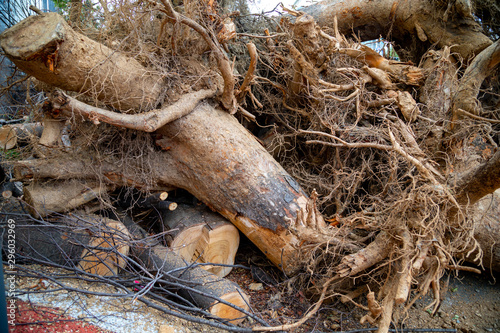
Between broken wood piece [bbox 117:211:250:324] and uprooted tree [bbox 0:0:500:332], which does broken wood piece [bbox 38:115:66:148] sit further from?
broken wood piece [bbox 117:211:250:324]

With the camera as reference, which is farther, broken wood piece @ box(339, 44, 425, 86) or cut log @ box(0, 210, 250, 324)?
broken wood piece @ box(339, 44, 425, 86)

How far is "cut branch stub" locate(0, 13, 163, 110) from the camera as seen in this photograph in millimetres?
2111

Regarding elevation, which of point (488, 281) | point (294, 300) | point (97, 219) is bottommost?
point (488, 281)

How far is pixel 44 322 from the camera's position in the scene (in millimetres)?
1706

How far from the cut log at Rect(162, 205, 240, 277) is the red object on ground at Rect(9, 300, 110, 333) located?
36.5 inches

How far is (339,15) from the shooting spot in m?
4.06

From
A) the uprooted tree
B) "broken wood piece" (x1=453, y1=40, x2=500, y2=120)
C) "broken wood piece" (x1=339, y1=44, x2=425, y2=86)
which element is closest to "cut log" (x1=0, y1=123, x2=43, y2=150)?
the uprooted tree

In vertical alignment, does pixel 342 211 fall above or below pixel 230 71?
below

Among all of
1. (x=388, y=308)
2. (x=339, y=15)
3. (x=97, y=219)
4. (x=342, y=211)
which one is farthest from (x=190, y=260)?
(x=339, y=15)

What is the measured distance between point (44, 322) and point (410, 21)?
412cm

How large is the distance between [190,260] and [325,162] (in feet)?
4.86

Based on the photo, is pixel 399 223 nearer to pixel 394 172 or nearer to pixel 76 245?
pixel 394 172

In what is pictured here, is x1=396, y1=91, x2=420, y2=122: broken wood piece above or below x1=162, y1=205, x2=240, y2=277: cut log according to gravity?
above

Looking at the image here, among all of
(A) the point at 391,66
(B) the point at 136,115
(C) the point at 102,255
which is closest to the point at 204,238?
(C) the point at 102,255
